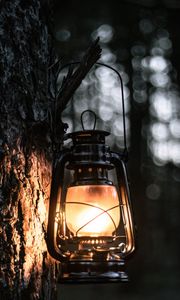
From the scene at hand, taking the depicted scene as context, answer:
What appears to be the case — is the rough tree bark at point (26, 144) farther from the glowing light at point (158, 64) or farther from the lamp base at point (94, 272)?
the glowing light at point (158, 64)

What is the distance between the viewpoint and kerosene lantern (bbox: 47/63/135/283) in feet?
5.05

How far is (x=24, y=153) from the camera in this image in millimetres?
1566

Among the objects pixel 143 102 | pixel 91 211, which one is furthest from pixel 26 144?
pixel 143 102

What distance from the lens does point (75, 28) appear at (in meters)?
11.5

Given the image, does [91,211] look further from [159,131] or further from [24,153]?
[159,131]

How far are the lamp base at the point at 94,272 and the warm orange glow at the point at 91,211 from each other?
0.08 m

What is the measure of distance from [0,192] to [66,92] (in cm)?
46

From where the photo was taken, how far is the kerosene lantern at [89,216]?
154 centimetres

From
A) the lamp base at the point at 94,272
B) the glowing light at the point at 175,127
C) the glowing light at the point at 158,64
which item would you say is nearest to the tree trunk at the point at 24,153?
the lamp base at the point at 94,272

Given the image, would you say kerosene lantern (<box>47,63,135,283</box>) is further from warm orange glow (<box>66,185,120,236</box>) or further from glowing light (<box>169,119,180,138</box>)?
glowing light (<box>169,119,180,138</box>)

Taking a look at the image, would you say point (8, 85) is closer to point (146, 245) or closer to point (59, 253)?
point (59, 253)

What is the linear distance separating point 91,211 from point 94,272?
0.56 feet

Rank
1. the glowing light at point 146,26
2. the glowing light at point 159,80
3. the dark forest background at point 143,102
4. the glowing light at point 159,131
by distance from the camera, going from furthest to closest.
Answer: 1. the glowing light at point 159,80
2. the glowing light at point 159,131
3. the glowing light at point 146,26
4. the dark forest background at point 143,102

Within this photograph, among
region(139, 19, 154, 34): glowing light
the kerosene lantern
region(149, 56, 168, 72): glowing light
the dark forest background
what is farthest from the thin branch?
region(149, 56, 168, 72): glowing light
